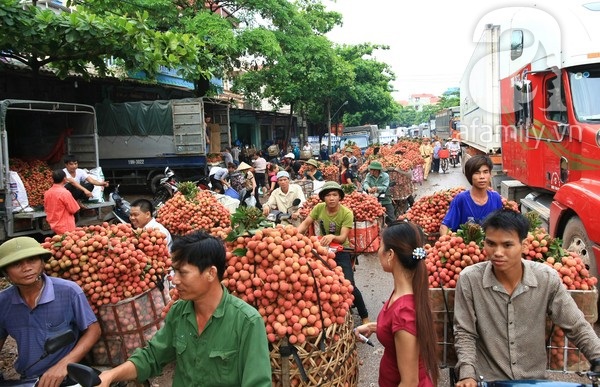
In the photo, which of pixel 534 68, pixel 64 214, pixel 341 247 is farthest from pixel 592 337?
pixel 64 214

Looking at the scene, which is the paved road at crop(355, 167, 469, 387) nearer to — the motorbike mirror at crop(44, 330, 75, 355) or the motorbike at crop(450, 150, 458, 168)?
the motorbike mirror at crop(44, 330, 75, 355)

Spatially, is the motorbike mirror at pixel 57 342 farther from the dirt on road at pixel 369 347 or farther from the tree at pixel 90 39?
the tree at pixel 90 39

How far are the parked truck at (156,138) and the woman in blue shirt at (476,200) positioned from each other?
42.3 ft

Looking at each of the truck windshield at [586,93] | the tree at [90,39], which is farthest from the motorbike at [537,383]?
the tree at [90,39]

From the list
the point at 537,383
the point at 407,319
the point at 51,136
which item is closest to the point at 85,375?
the point at 407,319

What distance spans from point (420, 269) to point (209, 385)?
1171 mm

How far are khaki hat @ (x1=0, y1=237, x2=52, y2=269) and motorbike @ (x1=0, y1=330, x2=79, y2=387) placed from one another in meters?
0.56

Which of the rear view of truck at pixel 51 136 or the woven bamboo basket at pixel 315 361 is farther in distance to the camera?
the rear view of truck at pixel 51 136

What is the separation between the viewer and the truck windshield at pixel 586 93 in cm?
625

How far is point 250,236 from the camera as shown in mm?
3684

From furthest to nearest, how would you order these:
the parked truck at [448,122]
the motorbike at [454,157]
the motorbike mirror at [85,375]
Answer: the parked truck at [448,122], the motorbike at [454,157], the motorbike mirror at [85,375]

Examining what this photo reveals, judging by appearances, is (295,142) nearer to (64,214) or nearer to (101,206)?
(101,206)

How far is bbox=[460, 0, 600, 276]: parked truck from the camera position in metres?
5.87

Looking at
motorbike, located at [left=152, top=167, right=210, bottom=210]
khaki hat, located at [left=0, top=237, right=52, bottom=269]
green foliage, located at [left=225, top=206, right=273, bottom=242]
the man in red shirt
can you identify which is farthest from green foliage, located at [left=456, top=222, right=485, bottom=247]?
motorbike, located at [left=152, top=167, right=210, bottom=210]
